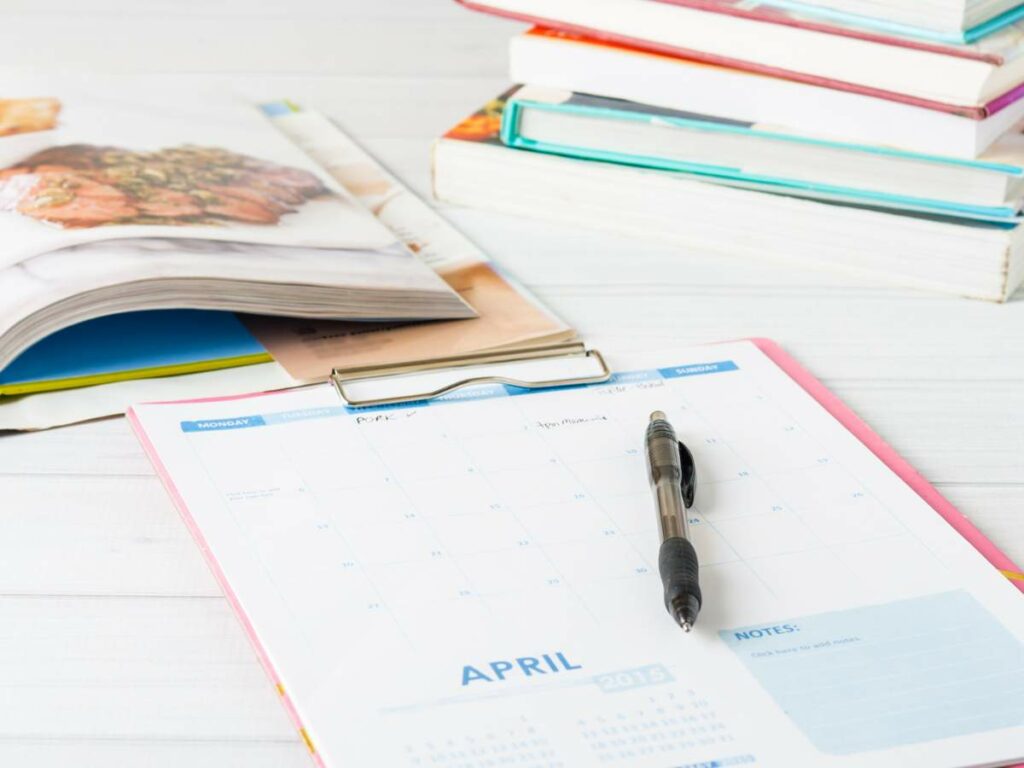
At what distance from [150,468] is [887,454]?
0.36m

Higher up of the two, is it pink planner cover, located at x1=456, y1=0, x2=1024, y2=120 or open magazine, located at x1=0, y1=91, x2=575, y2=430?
pink planner cover, located at x1=456, y1=0, x2=1024, y2=120

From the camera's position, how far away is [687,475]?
634 mm

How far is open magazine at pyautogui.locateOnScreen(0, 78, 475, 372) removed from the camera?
2.33 ft

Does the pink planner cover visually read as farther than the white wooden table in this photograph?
Yes

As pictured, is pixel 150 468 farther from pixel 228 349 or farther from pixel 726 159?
pixel 726 159

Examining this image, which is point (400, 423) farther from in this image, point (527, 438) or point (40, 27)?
point (40, 27)

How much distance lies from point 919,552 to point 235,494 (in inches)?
11.8

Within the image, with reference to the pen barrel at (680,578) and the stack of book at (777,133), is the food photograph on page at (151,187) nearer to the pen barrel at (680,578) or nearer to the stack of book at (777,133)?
the stack of book at (777,133)

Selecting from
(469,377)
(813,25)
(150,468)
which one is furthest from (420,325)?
(813,25)

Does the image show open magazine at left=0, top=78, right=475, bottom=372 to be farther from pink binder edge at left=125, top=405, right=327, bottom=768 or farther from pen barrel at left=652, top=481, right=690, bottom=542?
pen barrel at left=652, top=481, right=690, bottom=542

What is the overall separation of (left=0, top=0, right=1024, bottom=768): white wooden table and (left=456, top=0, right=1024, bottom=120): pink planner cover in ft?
0.42

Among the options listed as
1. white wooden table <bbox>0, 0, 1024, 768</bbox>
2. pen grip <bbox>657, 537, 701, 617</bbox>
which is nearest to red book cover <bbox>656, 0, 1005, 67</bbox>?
white wooden table <bbox>0, 0, 1024, 768</bbox>

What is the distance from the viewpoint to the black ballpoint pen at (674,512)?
0.54m

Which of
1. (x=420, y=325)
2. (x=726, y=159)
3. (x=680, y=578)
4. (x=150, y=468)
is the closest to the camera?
(x=680, y=578)
